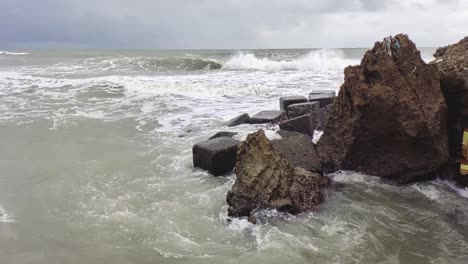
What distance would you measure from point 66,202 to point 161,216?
3.84 feet

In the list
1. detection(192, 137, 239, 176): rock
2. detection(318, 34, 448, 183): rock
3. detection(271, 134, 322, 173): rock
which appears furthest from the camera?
detection(192, 137, 239, 176): rock

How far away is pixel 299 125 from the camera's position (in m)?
6.54

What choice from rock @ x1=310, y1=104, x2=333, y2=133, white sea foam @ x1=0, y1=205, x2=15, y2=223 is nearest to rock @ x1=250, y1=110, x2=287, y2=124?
rock @ x1=310, y1=104, x2=333, y2=133

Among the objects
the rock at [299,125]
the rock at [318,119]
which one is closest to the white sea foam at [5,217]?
the rock at [299,125]

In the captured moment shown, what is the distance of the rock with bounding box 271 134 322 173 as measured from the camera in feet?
16.9

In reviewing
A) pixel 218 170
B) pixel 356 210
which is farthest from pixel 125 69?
pixel 356 210

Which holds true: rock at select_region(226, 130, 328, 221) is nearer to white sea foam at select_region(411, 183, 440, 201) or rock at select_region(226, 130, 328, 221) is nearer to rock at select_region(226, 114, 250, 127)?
white sea foam at select_region(411, 183, 440, 201)

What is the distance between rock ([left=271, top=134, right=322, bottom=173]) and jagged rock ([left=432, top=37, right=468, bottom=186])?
5.35ft

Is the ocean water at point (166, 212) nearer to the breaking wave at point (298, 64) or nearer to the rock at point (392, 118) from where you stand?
the rock at point (392, 118)

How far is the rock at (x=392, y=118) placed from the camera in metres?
4.91

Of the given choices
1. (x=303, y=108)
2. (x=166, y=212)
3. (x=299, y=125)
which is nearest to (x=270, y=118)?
(x=303, y=108)

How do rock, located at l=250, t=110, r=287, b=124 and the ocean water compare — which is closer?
the ocean water

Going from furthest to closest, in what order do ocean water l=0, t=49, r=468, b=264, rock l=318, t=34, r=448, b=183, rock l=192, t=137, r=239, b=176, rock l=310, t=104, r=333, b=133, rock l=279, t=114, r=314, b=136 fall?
rock l=310, t=104, r=333, b=133, rock l=279, t=114, r=314, b=136, rock l=192, t=137, r=239, b=176, rock l=318, t=34, r=448, b=183, ocean water l=0, t=49, r=468, b=264

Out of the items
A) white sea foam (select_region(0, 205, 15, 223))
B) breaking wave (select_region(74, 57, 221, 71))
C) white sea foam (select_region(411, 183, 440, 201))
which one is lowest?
white sea foam (select_region(0, 205, 15, 223))
